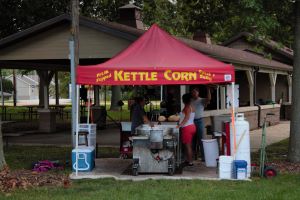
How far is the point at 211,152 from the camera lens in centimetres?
1164

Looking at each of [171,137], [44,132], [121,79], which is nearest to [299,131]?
[171,137]

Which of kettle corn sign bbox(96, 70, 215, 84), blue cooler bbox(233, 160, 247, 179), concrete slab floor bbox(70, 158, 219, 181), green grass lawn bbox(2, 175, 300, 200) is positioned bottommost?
green grass lawn bbox(2, 175, 300, 200)

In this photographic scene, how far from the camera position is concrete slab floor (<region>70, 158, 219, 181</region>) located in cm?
1024

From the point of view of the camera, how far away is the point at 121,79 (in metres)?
10.2

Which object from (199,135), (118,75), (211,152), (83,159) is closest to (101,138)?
(199,135)

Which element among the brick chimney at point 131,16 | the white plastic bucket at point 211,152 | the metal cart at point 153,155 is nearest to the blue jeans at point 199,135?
the white plastic bucket at point 211,152

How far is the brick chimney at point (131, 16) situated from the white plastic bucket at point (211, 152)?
A: 9.25 metres

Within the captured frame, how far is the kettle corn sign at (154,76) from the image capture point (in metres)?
10.1

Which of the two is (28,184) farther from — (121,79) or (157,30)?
(157,30)

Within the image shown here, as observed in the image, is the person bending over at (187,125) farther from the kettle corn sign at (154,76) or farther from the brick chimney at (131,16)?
the brick chimney at (131,16)

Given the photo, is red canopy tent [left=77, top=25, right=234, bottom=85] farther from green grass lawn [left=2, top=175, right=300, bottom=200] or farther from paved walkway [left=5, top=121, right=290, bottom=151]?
paved walkway [left=5, top=121, right=290, bottom=151]

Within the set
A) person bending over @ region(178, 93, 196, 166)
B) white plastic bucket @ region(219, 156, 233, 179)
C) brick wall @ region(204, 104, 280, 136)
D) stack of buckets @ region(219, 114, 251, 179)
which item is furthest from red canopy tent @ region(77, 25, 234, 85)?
brick wall @ region(204, 104, 280, 136)

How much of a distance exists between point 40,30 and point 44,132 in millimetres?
5892

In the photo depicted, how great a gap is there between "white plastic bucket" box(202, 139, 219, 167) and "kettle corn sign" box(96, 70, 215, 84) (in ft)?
6.69
